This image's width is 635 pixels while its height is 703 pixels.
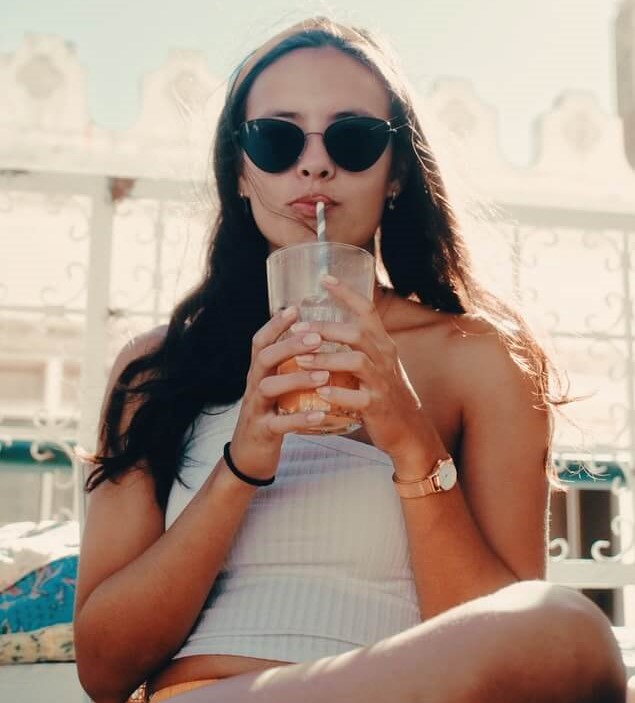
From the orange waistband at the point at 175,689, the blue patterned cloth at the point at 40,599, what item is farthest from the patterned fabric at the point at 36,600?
the orange waistband at the point at 175,689

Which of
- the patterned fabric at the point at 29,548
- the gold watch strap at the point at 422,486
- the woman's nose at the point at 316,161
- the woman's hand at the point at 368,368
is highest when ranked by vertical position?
the woman's nose at the point at 316,161

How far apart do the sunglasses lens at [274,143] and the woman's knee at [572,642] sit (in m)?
1.03

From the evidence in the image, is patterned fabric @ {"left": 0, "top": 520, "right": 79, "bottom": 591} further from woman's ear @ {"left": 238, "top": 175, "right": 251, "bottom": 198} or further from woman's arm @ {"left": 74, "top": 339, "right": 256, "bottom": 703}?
woman's ear @ {"left": 238, "top": 175, "right": 251, "bottom": 198}

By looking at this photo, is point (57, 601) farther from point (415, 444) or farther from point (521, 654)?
point (521, 654)

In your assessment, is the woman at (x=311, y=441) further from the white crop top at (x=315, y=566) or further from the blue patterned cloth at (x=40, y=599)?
the blue patterned cloth at (x=40, y=599)

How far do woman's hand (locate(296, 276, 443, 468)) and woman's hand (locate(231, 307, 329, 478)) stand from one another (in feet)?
0.06

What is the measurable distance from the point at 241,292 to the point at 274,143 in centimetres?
44

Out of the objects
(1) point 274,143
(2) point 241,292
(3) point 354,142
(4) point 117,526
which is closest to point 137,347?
(2) point 241,292

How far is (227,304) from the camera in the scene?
203cm

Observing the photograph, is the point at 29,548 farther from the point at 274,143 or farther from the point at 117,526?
the point at 274,143

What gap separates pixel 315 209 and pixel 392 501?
575 mm

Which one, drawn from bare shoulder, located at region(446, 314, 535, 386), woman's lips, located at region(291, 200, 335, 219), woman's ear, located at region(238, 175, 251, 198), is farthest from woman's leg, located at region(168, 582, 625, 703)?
woman's ear, located at region(238, 175, 251, 198)

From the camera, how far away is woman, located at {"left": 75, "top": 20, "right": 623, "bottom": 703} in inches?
56.4

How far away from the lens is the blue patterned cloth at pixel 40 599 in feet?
8.79
